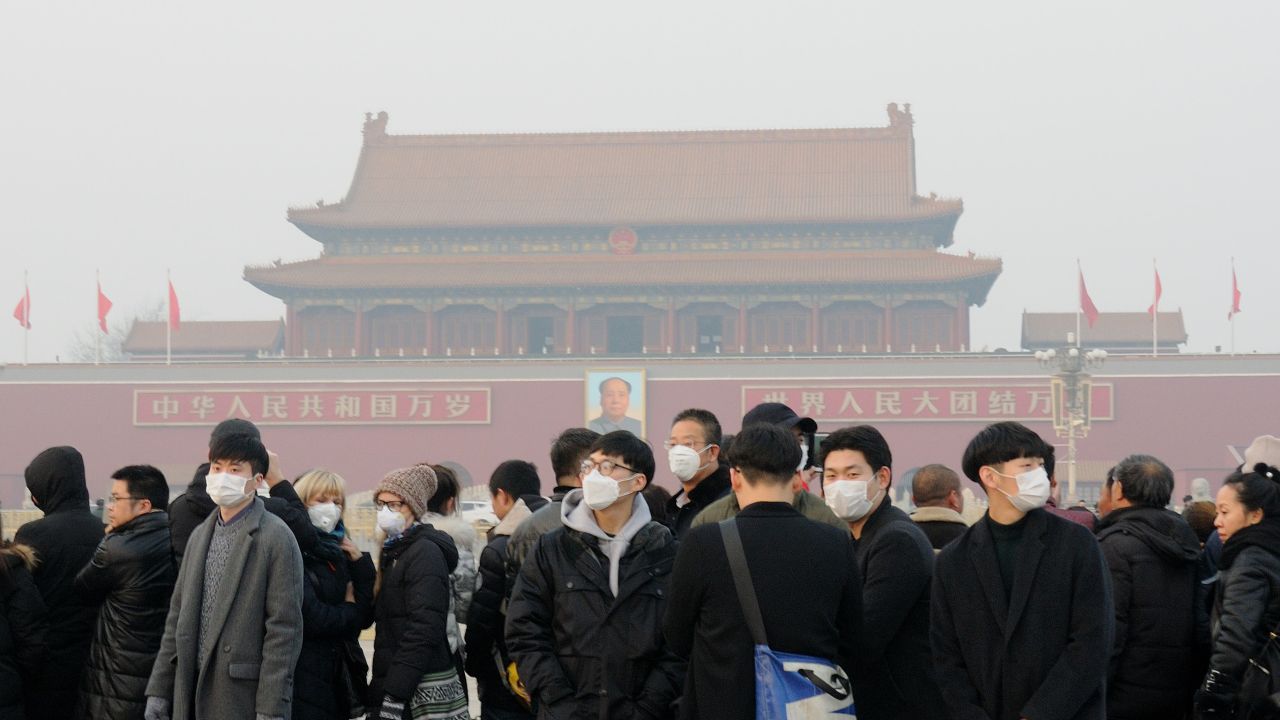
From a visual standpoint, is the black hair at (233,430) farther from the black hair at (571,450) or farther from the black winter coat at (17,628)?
the black hair at (571,450)

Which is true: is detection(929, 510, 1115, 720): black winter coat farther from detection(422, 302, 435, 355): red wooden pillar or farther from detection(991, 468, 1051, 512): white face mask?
detection(422, 302, 435, 355): red wooden pillar

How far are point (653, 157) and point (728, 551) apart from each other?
25.8 meters

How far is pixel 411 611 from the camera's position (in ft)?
13.2

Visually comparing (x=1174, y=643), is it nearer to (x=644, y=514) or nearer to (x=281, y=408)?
(x=644, y=514)

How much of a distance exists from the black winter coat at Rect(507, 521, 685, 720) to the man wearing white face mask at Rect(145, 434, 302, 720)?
0.66 metres

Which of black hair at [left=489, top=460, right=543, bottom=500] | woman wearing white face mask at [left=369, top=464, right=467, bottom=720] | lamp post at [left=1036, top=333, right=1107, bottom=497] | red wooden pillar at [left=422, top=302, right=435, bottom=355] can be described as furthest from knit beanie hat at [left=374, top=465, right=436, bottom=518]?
red wooden pillar at [left=422, top=302, right=435, bottom=355]

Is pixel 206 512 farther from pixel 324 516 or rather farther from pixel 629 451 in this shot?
pixel 629 451

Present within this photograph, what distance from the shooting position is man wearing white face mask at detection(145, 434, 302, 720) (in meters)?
3.76

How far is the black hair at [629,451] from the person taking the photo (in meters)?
3.53

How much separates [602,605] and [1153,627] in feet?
5.16

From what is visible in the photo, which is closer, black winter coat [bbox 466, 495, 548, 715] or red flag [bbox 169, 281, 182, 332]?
black winter coat [bbox 466, 495, 548, 715]

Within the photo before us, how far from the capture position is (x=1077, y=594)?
3123 mm

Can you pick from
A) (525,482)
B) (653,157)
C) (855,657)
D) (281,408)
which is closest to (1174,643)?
(855,657)

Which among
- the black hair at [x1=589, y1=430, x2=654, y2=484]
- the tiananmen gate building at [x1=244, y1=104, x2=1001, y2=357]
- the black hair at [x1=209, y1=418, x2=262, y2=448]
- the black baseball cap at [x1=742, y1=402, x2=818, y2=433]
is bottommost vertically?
the black hair at [x1=589, y1=430, x2=654, y2=484]
